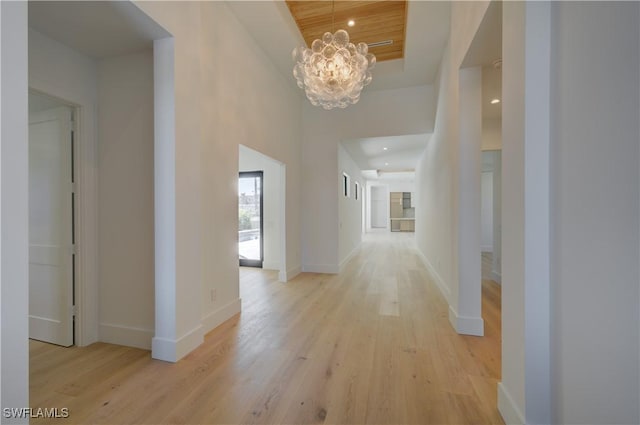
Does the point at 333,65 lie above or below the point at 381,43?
below

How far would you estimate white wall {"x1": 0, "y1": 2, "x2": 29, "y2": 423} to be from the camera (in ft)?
3.52

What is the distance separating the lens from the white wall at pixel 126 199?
2.35 m

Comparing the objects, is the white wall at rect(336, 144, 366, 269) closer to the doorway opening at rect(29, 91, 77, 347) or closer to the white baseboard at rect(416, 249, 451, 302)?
the white baseboard at rect(416, 249, 451, 302)

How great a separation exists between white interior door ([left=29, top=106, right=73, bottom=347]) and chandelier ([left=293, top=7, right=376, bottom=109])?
2.34 meters

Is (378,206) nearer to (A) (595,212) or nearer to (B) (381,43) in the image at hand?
(B) (381,43)

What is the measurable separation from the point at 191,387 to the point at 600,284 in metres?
2.35

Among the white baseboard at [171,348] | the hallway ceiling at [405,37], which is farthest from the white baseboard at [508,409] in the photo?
the hallway ceiling at [405,37]

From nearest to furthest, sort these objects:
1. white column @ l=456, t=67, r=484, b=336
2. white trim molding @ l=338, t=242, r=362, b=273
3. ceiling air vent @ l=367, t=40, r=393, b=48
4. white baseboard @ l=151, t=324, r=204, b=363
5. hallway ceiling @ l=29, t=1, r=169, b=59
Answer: hallway ceiling @ l=29, t=1, r=169, b=59 → white baseboard @ l=151, t=324, r=204, b=363 → white column @ l=456, t=67, r=484, b=336 → ceiling air vent @ l=367, t=40, r=393, b=48 → white trim molding @ l=338, t=242, r=362, b=273

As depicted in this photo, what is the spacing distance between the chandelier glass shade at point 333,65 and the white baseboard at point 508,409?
116 inches

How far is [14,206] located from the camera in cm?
111

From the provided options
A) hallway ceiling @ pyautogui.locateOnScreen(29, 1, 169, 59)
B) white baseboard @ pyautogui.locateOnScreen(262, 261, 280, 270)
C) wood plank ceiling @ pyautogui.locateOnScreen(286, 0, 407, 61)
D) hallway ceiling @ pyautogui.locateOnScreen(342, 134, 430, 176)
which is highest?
wood plank ceiling @ pyautogui.locateOnScreen(286, 0, 407, 61)

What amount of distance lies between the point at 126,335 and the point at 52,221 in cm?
127

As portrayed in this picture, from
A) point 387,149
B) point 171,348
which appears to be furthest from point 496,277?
point 171,348

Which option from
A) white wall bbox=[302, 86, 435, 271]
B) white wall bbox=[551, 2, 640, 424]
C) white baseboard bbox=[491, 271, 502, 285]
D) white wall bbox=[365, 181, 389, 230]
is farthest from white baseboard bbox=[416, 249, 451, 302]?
white wall bbox=[365, 181, 389, 230]
